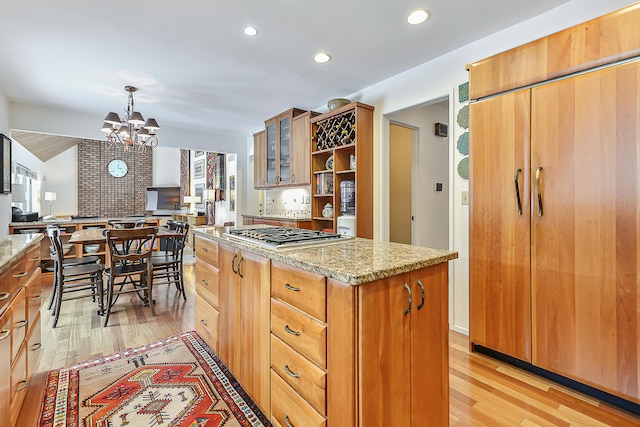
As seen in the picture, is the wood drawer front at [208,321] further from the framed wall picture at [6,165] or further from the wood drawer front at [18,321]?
the framed wall picture at [6,165]

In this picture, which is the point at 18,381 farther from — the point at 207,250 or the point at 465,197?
the point at 465,197

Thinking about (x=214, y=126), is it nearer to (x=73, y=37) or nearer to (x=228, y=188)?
(x=228, y=188)

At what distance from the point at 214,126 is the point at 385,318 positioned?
17.1 feet

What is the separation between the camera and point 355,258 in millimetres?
1244

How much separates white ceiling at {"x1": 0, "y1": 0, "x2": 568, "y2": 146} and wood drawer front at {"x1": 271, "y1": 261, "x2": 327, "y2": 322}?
1901 mm

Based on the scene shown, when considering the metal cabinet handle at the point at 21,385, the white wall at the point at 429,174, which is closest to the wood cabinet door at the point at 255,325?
the metal cabinet handle at the point at 21,385

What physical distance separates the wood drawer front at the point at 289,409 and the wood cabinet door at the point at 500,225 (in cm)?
152

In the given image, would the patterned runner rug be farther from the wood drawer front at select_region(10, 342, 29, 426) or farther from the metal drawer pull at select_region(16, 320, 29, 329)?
the metal drawer pull at select_region(16, 320, 29, 329)

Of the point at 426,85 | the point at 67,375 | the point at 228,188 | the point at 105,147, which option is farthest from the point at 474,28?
the point at 105,147

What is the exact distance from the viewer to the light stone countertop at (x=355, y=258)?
101cm

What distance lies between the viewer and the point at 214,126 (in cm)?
537

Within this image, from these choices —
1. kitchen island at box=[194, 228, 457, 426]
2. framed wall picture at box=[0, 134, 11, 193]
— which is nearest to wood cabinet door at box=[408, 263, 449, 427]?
kitchen island at box=[194, 228, 457, 426]

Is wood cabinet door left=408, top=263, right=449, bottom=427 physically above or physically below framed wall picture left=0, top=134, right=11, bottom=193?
below

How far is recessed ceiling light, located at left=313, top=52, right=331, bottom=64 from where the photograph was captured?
2824 mm
